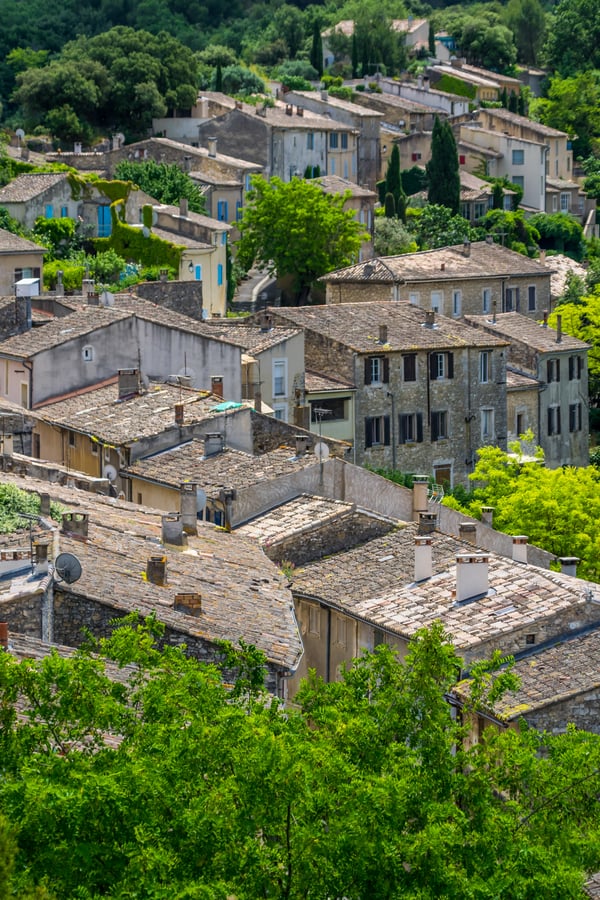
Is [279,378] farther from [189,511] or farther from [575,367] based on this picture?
[189,511]

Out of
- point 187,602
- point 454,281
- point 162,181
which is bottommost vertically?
point 454,281

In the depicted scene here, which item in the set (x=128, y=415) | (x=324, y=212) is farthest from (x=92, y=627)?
(x=324, y=212)

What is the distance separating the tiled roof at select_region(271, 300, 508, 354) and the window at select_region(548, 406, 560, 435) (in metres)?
4.76

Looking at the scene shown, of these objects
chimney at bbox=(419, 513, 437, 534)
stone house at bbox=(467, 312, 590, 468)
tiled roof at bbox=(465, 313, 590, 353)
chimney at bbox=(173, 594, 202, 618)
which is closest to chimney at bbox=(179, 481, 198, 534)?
chimney at bbox=(419, 513, 437, 534)

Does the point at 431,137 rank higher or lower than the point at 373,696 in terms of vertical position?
lower

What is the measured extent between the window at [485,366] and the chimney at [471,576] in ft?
106

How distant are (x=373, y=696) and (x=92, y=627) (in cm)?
584

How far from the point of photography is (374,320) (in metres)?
64.6

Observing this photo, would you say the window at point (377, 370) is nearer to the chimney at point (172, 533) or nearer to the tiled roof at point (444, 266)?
the tiled roof at point (444, 266)

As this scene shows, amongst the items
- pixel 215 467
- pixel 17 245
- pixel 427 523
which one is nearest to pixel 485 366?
pixel 17 245

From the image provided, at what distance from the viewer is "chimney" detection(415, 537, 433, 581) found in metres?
35.1

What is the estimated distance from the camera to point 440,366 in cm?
6419

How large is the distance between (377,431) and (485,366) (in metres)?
5.13

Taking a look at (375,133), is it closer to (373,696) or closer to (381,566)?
(381,566)
